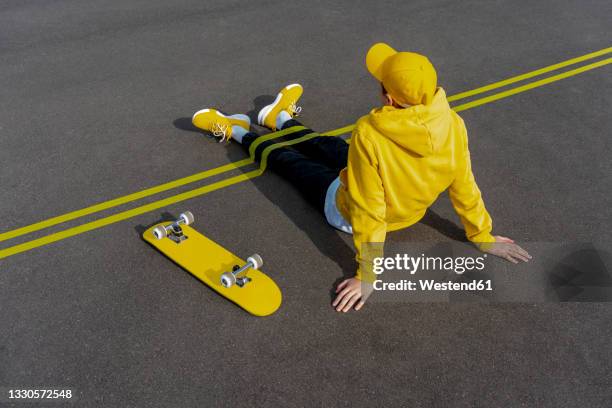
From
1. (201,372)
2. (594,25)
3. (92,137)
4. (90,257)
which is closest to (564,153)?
(594,25)

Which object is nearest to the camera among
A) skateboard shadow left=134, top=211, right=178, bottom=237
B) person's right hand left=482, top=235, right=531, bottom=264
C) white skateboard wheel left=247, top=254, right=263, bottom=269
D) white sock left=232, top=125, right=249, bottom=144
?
white skateboard wheel left=247, top=254, right=263, bottom=269

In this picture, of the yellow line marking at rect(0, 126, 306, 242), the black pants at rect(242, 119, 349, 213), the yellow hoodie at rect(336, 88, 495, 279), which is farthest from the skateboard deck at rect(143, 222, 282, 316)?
the black pants at rect(242, 119, 349, 213)

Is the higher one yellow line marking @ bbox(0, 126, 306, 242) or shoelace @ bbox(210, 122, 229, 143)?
shoelace @ bbox(210, 122, 229, 143)

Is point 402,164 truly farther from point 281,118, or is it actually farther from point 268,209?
point 281,118

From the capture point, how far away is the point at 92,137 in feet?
19.4

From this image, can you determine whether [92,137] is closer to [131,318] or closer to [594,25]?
[131,318]

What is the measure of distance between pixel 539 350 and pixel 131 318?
2.94 metres

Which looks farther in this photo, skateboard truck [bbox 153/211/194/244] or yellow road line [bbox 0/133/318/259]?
yellow road line [bbox 0/133/318/259]

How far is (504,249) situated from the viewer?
4133mm

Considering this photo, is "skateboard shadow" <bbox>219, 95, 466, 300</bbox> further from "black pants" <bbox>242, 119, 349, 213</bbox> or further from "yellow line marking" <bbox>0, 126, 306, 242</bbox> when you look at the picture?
"yellow line marking" <bbox>0, 126, 306, 242</bbox>

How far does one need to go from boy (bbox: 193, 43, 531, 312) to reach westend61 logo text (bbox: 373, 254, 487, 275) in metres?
0.16

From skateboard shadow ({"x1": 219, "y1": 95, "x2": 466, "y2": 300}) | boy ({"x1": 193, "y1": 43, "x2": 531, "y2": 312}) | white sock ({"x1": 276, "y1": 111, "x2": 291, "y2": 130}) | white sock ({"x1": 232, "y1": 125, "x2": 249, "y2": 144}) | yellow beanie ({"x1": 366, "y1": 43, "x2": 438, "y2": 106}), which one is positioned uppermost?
yellow beanie ({"x1": 366, "y1": 43, "x2": 438, "y2": 106})

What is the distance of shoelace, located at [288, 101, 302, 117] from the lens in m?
5.91

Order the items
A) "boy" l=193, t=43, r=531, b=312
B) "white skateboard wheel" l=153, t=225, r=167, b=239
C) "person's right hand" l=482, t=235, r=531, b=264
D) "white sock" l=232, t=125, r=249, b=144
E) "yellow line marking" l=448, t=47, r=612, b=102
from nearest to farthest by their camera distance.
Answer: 1. "boy" l=193, t=43, r=531, b=312
2. "person's right hand" l=482, t=235, r=531, b=264
3. "white skateboard wheel" l=153, t=225, r=167, b=239
4. "white sock" l=232, t=125, r=249, b=144
5. "yellow line marking" l=448, t=47, r=612, b=102
